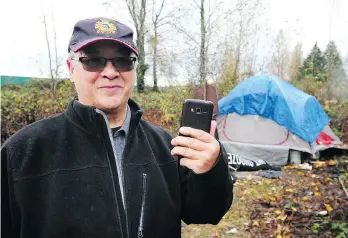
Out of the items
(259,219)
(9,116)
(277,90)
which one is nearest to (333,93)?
(277,90)

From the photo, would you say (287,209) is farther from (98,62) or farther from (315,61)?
(315,61)

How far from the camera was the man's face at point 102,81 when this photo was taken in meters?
1.86

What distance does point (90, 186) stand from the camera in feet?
5.58

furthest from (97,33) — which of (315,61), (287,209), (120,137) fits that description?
(315,61)

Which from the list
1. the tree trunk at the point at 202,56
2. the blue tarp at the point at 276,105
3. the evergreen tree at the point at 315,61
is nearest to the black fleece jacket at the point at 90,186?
the blue tarp at the point at 276,105

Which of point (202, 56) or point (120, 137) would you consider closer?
point (120, 137)

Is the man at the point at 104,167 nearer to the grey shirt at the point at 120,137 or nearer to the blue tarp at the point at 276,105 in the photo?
the grey shirt at the point at 120,137

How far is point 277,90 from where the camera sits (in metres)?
9.49

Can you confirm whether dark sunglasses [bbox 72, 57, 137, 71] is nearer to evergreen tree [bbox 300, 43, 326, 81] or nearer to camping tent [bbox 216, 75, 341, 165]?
camping tent [bbox 216, 75, 341, 165]

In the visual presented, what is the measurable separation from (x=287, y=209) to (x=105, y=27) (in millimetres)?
5013

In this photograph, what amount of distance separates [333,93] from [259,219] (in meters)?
12.7

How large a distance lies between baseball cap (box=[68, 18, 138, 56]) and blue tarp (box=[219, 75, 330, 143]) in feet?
26.0

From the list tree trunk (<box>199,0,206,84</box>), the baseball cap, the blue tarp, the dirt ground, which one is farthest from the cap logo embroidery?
tree trunk (<box>199,0,206,84</box>)

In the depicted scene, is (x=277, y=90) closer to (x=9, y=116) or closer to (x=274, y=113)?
(x=274, y=113)
